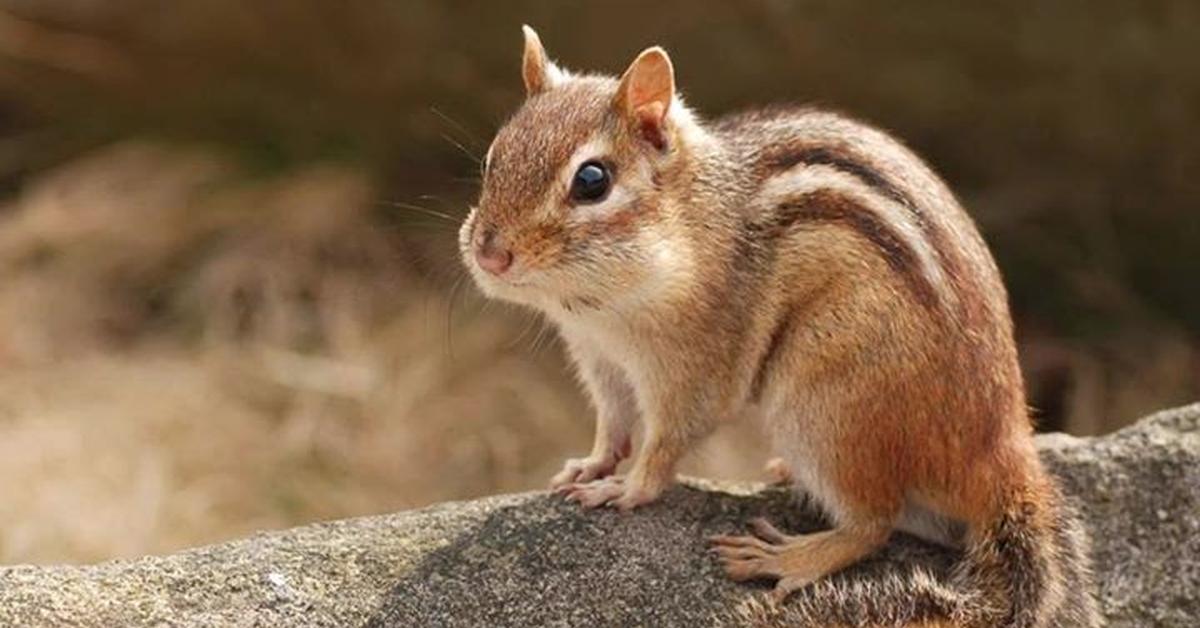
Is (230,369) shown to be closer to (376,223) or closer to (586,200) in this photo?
(376,223)

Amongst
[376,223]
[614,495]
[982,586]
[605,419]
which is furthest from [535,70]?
[376,223]

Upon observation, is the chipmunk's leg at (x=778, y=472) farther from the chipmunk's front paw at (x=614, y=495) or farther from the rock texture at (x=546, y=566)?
the chipmunk's front paw at (x=614, y=495)

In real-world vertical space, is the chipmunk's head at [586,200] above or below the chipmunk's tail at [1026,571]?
above

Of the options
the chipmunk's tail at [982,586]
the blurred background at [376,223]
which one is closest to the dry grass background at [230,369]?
the blurred background at [376,223]

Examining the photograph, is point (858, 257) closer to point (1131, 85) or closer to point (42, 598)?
point (42, 598)

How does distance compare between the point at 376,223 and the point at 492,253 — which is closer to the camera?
the point at 492,253

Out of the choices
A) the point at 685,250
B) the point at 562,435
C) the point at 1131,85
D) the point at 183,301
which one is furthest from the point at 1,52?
the point at 685,250

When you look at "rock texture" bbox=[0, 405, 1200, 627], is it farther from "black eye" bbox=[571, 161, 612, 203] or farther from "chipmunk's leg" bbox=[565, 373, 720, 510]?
"black eye" bbox=[571, 161, 612, 203]
